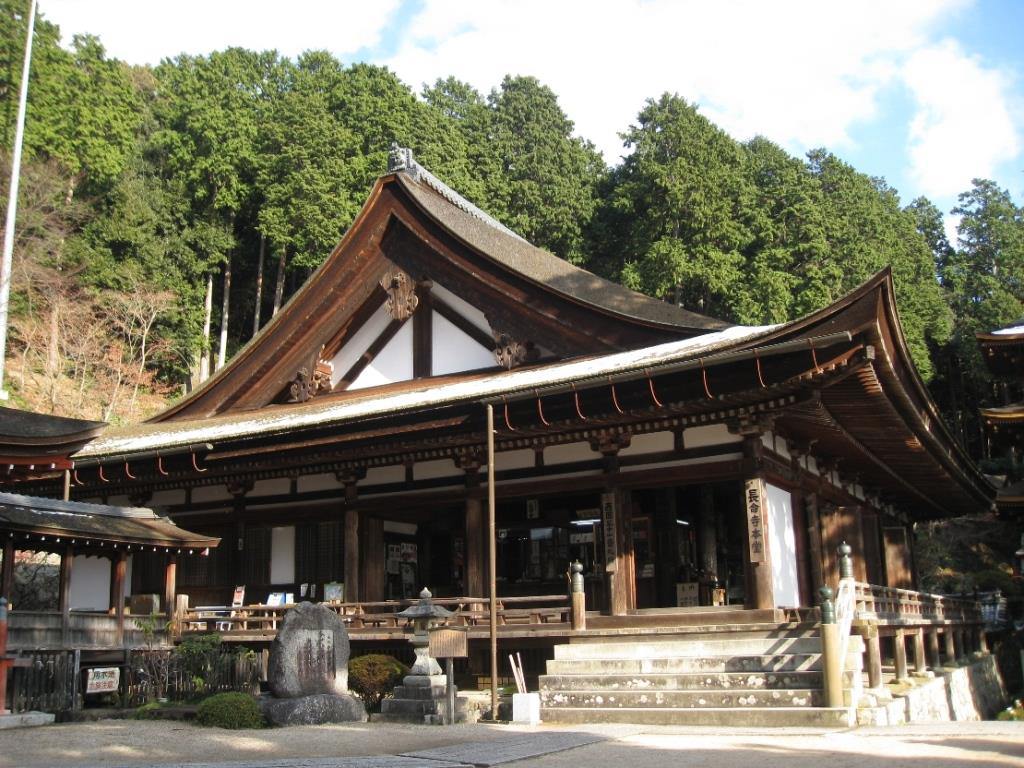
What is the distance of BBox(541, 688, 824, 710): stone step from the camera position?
37.2 feet

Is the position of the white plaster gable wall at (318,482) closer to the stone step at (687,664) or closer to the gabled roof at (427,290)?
the gabled roof at (427,290)

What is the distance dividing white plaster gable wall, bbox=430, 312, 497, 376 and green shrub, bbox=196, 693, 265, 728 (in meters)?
8.88

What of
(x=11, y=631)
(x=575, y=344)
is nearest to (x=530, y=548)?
(x=575, y=344)

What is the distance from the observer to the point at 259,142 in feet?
151

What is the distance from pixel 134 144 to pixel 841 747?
4570cm

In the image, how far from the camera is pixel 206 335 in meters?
43.7

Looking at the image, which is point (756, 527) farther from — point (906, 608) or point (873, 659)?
point (906, 608)

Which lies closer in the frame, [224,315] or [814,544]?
[814,544]

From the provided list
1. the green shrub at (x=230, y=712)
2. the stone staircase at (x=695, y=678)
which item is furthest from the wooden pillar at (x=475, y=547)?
the green shrub at (x=230, y=712)

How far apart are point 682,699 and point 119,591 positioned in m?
9.75

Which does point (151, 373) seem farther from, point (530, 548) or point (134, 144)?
point (530, 548)

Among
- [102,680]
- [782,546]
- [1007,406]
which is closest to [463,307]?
[782,546]

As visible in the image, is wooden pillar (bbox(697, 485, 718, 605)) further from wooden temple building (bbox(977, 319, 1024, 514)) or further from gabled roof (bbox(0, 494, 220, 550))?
gabled roof (bbox(0, 494, 220, 550))

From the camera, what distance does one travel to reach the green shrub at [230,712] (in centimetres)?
→ 1214
